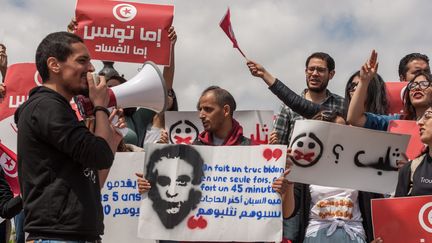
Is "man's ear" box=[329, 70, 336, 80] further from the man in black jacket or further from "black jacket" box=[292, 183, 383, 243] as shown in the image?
the man in black jacket

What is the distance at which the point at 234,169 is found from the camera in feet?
16.5

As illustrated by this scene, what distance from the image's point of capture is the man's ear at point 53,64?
11.1 feet

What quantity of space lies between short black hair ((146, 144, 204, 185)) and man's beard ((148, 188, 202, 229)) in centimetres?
11

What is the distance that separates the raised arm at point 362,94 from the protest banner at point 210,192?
34.7 inches

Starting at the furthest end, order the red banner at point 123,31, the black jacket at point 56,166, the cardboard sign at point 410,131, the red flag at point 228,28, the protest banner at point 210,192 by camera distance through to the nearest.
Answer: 1. the red banner at point 123,31
2. the red flag at point 228,28
3. the cardboard sign at point 410,131
4. the protest banner at point 210,192
5. the black jacket at point 56,166

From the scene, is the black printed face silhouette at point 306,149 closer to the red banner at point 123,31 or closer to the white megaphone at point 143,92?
the white megaphone at point 143,92

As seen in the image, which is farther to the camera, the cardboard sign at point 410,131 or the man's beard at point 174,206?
the cardboard sign at point 410,131

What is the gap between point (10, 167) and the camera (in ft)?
20.4

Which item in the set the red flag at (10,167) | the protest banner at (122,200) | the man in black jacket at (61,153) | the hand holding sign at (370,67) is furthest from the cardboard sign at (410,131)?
the red flag at (10,167)

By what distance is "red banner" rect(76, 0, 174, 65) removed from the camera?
7.21m

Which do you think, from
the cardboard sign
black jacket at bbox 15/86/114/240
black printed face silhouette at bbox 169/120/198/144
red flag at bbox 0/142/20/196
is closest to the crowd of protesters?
black jacket at bbox 15/86/114/240

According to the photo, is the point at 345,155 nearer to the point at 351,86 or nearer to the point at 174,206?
the point at 351,86

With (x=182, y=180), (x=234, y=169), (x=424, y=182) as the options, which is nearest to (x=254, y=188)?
(x=234, y=169)

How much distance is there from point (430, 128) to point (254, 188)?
4.32ft
